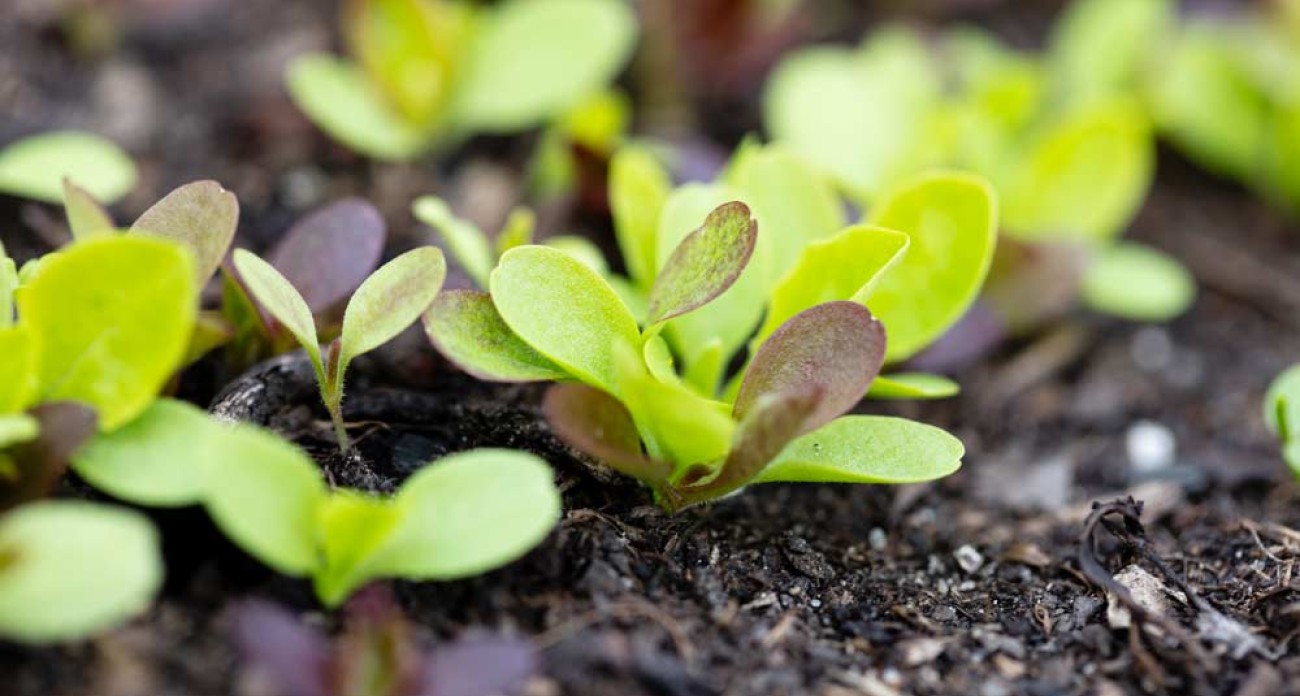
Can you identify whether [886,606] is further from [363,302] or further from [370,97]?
[370,97]

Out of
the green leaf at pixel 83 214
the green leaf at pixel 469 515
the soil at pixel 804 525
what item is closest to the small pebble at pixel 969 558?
the soil at pixel 804 525

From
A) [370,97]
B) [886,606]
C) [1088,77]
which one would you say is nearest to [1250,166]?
[1088,77]

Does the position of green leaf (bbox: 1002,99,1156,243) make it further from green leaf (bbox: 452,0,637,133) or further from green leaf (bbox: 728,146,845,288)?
green leaf (bbox: 452,0,637,133)

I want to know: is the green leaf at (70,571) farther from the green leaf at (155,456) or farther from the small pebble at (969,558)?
the small pebble at (969,558)

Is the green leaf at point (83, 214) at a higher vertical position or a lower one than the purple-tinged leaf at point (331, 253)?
higher

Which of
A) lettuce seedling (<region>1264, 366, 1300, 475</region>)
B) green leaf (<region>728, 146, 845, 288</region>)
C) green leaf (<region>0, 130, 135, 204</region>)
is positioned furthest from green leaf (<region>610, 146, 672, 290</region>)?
lettuce seedling (<region>1264, 366, 1300, 475</region>)

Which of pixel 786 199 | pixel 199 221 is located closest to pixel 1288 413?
pixel 786 199

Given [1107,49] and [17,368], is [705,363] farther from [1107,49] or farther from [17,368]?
[1107,49]
